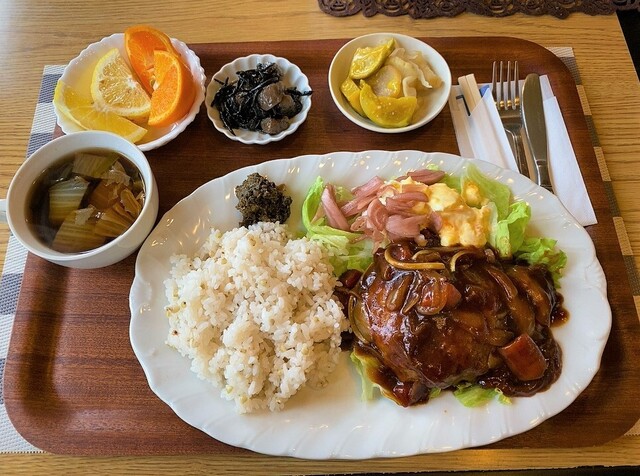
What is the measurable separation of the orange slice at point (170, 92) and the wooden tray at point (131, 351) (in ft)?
0.49

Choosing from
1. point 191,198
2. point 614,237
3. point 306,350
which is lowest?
point 306,350

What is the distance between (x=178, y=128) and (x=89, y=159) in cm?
48

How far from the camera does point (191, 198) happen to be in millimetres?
2303

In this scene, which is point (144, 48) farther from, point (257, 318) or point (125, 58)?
point (257, 318)

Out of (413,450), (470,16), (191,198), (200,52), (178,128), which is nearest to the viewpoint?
(413,450)

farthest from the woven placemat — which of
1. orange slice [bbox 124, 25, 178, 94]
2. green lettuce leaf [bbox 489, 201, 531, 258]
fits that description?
green lettuce leaf [bbox 489, 201, 531, 258]

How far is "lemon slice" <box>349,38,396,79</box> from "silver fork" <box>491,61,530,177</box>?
2.06 feet

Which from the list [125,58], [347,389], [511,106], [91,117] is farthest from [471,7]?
[347,389]

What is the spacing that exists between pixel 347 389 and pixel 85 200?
144 cm

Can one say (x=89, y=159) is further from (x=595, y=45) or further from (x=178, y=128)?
(x=595, y=45)

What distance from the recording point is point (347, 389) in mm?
2031

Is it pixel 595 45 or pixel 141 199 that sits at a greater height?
pixel 595 45

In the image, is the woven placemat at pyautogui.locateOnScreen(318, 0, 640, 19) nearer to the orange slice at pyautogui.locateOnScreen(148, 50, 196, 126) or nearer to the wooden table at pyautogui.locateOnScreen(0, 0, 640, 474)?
the wooden table at pyautogui.locateOnScreen(0, 0, 640, 474)

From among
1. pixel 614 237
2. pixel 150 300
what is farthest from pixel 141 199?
pixel 614 237
